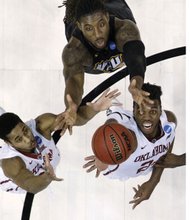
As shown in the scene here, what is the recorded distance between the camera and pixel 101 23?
157 cm

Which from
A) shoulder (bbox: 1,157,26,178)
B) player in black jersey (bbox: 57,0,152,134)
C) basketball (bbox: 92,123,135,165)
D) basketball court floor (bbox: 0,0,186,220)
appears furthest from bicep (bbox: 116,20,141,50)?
shoulder (bbox: 1,157,26,178)

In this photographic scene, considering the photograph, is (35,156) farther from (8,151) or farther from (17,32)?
(17,32)

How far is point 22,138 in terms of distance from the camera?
1.72 m

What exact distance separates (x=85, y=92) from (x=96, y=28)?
0.31 metres

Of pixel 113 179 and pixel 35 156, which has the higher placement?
pixel 35 156

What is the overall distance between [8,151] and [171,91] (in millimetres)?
725

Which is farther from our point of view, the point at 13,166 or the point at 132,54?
the point at 13,166

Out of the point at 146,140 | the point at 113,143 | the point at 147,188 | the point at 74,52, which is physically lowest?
the point at 147,188

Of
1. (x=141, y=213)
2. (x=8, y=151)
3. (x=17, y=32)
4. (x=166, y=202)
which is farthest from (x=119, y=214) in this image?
(x=17, y=32)

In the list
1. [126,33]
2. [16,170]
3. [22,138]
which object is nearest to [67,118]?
[22,138]

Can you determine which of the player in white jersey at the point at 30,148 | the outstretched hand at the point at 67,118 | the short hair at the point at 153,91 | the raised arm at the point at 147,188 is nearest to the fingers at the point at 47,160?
the player in white jersey at the point at 30,148

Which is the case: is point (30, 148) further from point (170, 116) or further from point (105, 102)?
point (170, 116)

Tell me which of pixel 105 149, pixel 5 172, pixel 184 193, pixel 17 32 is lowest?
pixel 184 193

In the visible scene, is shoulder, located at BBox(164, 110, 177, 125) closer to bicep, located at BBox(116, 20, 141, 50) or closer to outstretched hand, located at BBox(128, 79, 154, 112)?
outstretched hand, located at BBox(128, 79, 154, 112)
